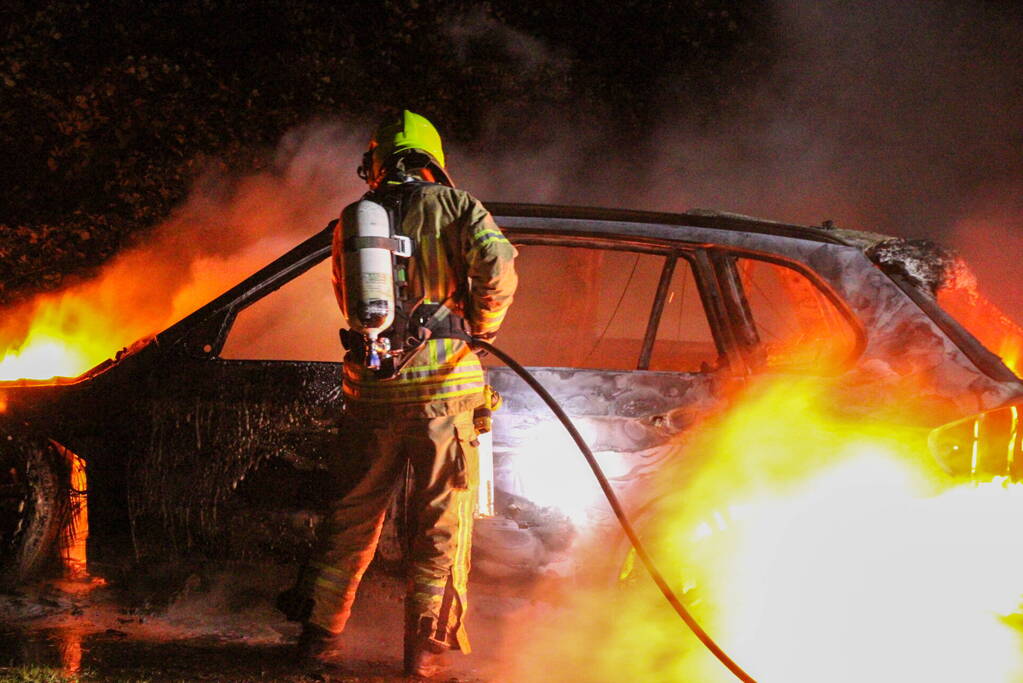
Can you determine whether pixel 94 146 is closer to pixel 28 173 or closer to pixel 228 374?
pixel 28 173

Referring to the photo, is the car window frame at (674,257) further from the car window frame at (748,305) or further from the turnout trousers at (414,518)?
the turnout trousers at (414,518)

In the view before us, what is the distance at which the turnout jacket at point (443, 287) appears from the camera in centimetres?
271

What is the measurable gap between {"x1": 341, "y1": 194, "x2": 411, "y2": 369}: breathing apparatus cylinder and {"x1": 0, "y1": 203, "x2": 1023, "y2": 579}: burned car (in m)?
0.58

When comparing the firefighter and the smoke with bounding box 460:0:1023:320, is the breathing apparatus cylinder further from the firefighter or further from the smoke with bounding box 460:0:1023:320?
the smoke with bounding box 460:0:1023:320

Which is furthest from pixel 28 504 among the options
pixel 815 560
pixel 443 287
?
pixel 815 560

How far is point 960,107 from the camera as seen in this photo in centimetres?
1040

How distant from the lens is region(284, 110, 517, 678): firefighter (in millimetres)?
2736

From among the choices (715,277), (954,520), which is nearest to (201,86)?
(715,277)

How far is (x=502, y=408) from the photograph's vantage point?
3.11 m

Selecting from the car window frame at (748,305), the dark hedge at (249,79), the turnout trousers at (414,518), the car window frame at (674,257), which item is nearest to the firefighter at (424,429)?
the turnout trousers at (414,518)

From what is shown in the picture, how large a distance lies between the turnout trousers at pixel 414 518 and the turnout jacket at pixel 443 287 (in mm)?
76

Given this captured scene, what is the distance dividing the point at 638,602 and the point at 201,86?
677 cm

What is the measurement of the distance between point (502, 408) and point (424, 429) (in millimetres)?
456

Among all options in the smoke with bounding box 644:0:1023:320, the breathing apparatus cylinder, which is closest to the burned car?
the breathing apparatus cylinder
